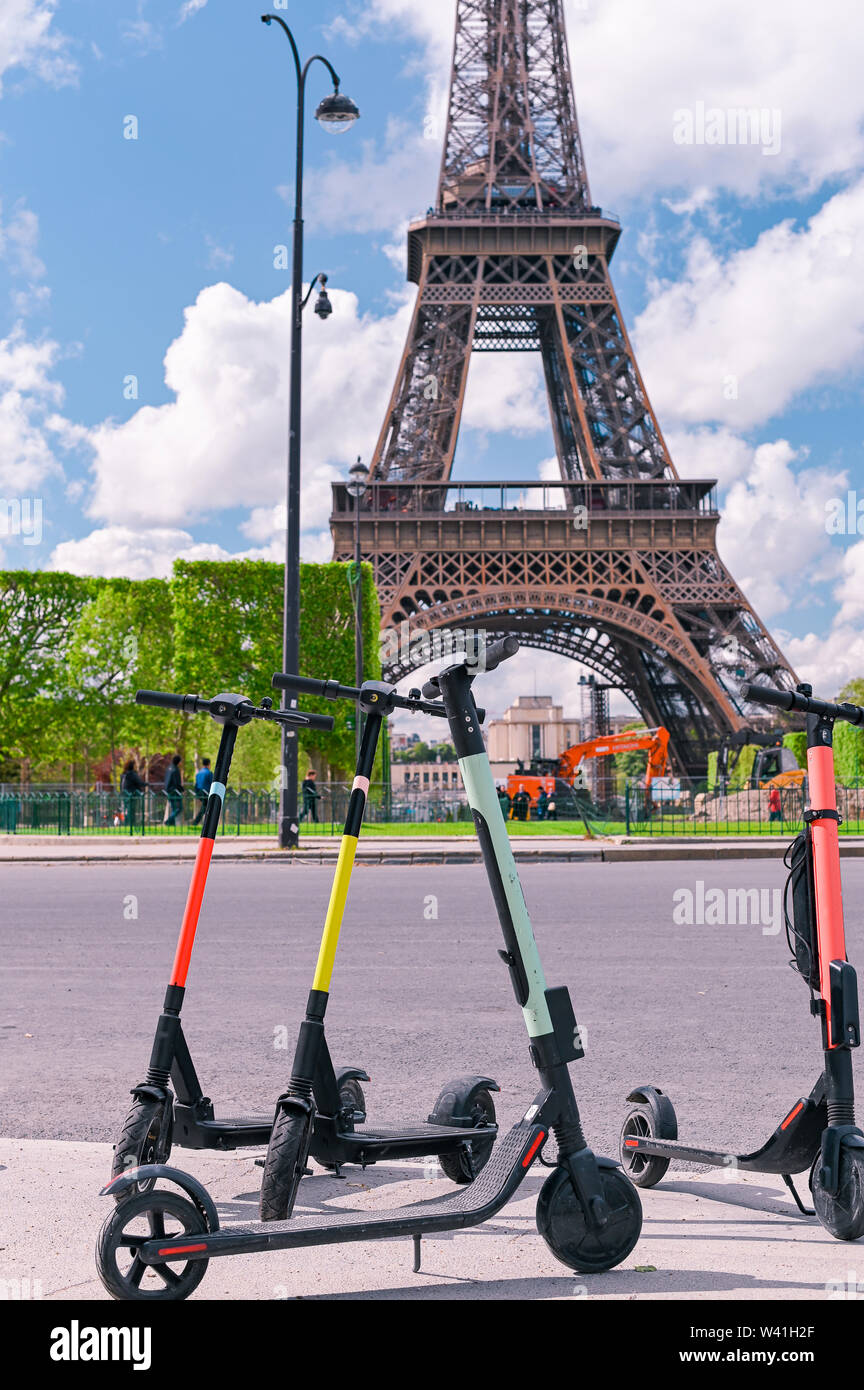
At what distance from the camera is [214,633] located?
1553 inches

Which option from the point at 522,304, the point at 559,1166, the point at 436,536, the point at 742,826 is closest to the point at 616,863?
the point at 742,826

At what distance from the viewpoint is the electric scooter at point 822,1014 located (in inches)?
125

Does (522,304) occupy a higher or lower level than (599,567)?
higher

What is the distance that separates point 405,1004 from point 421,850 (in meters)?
12.3

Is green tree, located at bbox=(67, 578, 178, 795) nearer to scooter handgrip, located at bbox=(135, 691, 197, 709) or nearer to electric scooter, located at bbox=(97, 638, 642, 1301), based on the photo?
scooter handgrip, located at bbox=(135, 691, 197, 709)

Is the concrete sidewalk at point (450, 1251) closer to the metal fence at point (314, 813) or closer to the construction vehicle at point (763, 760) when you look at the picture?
the metal fence at point (314, 813)

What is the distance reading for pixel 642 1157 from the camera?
3.88 metres

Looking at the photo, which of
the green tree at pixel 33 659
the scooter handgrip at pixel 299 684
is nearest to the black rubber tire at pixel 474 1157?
the scooter handgrip at pixel 299 684

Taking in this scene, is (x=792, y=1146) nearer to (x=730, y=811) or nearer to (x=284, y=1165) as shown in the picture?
(x=284, y=1165)

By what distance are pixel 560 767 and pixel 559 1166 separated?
43748 millimetres

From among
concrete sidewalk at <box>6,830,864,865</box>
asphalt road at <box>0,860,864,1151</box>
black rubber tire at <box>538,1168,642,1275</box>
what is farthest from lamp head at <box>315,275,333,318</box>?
black rubber tire at <box>538,1168,642,1275</box>

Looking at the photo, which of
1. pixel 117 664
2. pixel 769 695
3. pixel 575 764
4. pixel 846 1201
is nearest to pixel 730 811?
pixel 575 764
